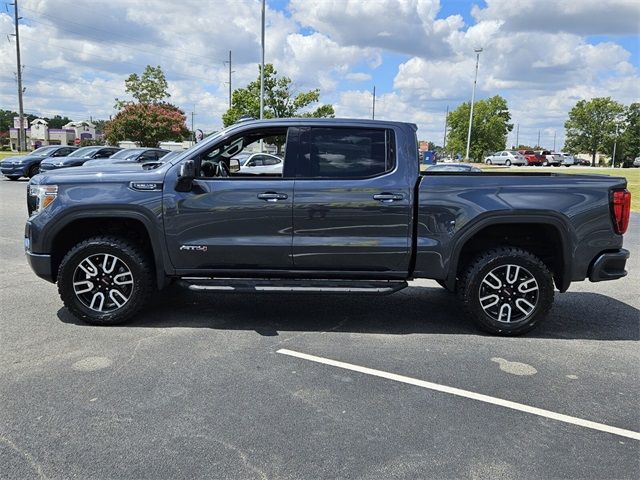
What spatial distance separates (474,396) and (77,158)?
23.1 meters

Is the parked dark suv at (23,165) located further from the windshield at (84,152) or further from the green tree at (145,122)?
the green tree at (145,122)

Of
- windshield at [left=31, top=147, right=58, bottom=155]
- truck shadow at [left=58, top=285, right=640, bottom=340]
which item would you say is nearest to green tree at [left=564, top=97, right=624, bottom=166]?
windshield at [left=31, top=147, right=58, bottom=155]

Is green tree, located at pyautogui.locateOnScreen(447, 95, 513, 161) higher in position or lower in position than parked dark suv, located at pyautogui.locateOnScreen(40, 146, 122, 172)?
higher

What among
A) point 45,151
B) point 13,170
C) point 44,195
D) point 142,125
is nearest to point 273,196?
point 44,195

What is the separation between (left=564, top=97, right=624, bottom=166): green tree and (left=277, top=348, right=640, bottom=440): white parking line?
85.4 metres

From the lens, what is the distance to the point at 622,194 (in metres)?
4.99

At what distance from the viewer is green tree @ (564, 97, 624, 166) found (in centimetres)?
8006

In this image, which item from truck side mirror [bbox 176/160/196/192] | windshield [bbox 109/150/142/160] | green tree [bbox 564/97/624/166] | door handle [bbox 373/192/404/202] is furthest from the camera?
green tree [bbox 564/97/624/166]

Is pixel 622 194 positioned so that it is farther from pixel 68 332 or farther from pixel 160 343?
pixel 68 332

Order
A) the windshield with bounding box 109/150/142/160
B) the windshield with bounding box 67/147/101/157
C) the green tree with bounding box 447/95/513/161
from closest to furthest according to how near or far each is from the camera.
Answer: the windshield with bounding box 109/150/142/160 → the windshield with bounding box 67/147/101/157 → the green tree with bounding box 447/95/513/161

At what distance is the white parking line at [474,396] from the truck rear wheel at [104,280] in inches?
61.1

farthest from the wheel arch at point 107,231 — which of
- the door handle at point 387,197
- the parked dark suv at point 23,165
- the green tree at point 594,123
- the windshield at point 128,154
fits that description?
the green tree at point 594,123

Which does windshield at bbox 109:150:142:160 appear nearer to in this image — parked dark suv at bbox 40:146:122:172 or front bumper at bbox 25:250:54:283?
parked dark suv at bbox 40:146:122:172

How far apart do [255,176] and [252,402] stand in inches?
93.7
